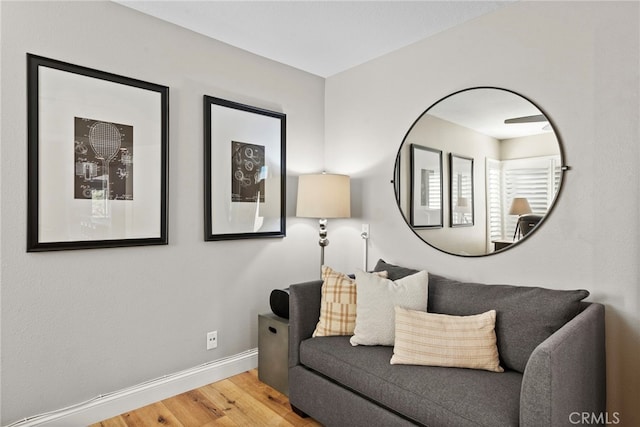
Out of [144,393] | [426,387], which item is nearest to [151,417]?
[144,393]

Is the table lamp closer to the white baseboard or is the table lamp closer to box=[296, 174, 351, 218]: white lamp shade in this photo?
box=[296, 174, 351, 218]: white lamp shade

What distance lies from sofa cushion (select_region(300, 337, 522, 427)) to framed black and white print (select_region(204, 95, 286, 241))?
1.17 m

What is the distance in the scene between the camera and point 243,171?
2.81 metres

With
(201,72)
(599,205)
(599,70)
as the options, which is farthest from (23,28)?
(599,205)

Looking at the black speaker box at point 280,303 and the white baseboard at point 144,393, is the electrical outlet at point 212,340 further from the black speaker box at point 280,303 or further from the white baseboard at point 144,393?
the black speaker box at point 280,303

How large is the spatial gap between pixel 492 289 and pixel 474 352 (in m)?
0.40

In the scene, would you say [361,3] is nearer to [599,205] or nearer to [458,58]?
[458,58]

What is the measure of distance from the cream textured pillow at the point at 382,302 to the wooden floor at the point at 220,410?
2.02 feet

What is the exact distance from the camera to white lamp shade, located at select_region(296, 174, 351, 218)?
Answer: 111 inches

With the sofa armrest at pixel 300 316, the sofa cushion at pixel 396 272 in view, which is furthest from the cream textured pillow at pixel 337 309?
the sofa cushion at pixel 396 272

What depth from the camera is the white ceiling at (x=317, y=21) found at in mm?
2254

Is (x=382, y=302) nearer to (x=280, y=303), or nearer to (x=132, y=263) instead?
(x=280, y=303)

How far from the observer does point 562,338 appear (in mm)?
1416

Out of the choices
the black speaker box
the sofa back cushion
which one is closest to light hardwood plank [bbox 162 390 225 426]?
the black speaker box
